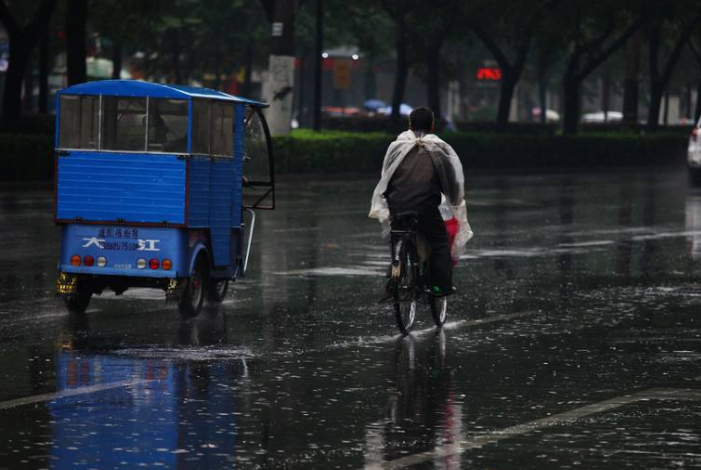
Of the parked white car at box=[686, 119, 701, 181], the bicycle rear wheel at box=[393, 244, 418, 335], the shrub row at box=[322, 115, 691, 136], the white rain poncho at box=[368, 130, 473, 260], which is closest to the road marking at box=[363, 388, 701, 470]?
the bicycle rear wheel at box=[393, 244, 418, 335]

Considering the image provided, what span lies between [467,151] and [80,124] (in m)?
32.3

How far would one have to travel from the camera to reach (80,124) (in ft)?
46.0

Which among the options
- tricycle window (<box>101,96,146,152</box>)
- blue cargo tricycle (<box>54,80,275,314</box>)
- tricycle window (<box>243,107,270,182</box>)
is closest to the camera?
blue cargo tricycle (<box>54,80,275,314</box>)

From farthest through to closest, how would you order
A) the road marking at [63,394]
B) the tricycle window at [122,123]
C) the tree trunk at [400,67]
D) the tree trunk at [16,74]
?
the tree trunk at [400,67] < the tree trunk at [16,74] < the tricycle window at [122,123] < the road marking at [63,394]

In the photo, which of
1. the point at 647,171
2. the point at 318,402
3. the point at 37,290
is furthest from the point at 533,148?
the point at 318,402

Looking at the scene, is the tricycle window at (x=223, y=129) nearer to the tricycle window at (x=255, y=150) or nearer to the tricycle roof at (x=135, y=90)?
the tricycle roof at (x=135, y=90)

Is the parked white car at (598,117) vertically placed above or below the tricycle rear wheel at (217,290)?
above

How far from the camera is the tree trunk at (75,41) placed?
3612cm

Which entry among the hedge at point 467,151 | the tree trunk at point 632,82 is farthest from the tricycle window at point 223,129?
the tree trunk at point 632,82

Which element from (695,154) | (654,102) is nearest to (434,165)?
(695,154)

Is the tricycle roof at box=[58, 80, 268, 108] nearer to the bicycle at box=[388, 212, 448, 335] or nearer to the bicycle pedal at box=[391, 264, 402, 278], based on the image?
the bicycle at box=[388, 212, 448, 335]

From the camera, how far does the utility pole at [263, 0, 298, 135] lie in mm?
37625

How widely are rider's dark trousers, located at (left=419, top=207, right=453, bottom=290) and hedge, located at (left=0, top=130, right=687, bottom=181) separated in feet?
67.1

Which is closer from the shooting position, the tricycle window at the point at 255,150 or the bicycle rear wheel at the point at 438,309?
the bicycle rear wheel at the point at 438,309
